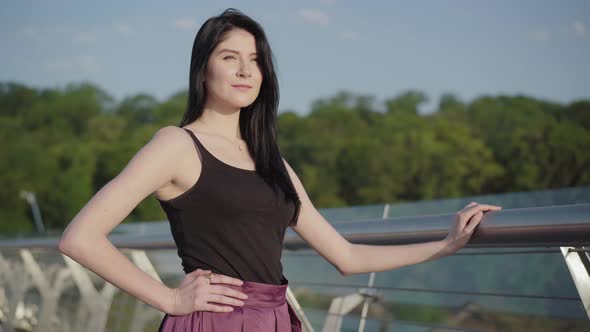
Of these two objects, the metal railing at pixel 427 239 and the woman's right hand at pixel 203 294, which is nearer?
the metal railing at pixel 427 239

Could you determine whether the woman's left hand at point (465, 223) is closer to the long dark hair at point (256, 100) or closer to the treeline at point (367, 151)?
the long dark hair at point (256, 100)

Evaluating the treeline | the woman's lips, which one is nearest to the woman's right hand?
the woman's lips

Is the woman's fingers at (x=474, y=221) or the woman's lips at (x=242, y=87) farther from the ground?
the woman's lips at (x=242, y=87)

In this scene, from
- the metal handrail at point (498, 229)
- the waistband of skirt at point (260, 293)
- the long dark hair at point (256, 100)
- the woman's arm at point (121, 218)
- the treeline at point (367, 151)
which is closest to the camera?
the metal handrail at point (498, 229)

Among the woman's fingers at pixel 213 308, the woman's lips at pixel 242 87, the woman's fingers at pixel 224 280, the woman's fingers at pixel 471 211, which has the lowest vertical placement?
the woman's fingers at pixel 213 308

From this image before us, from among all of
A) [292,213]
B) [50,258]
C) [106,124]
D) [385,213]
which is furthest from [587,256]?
[106,124]

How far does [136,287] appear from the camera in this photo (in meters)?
2.17

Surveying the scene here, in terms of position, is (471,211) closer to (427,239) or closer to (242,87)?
(427,239)

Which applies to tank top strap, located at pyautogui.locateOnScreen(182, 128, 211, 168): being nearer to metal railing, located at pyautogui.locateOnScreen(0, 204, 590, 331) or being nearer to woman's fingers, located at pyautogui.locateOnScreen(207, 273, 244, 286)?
woman's fingers, located at pyautogui.locateOnScreen(207, 273, 244, 286)

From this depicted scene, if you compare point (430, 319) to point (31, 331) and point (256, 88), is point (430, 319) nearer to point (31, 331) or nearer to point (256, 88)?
point (256, 88)

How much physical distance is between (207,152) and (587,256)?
98 cm

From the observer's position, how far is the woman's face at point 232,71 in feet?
7.94

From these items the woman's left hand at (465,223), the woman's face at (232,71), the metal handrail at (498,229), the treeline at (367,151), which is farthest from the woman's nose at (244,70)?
the treeline at (367,151)

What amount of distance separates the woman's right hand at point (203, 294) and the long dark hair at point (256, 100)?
306 mm
